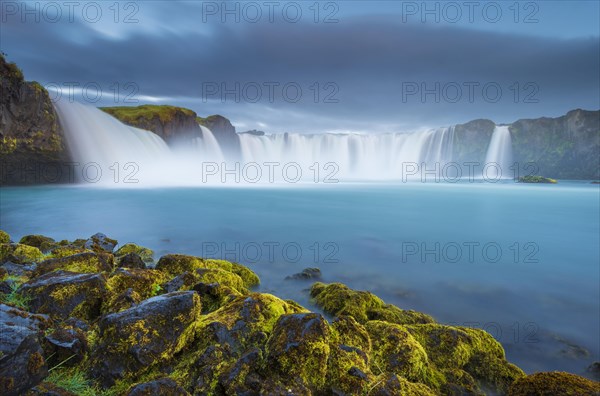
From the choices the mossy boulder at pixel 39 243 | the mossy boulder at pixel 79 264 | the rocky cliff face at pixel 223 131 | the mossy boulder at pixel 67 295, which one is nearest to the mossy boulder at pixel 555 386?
the mossy boulder at pixel 67 295

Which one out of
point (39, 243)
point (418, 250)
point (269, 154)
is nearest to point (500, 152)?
point (269, 154)

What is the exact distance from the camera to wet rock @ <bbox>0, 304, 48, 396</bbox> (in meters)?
2.48

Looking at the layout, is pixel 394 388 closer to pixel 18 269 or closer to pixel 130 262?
pixel 130 262

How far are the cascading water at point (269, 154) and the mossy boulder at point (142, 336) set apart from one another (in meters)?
40.9

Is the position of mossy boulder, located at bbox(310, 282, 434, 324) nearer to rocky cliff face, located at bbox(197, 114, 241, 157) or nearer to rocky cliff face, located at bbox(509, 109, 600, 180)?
rocky cliff face, located at bbox(197, 114, 241, 157)

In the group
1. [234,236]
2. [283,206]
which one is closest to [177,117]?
[283,206]

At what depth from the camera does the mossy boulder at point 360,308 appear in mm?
5887

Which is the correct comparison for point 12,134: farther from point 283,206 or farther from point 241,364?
point 241,364

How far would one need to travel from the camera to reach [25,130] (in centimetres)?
2964

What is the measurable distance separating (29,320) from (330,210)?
21564mm

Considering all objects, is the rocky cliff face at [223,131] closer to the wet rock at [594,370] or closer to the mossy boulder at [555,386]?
the wet rock at [594,370]

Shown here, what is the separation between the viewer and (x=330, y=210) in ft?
79.3

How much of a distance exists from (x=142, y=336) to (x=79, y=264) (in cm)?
330

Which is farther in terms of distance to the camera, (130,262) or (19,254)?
(19,254)
